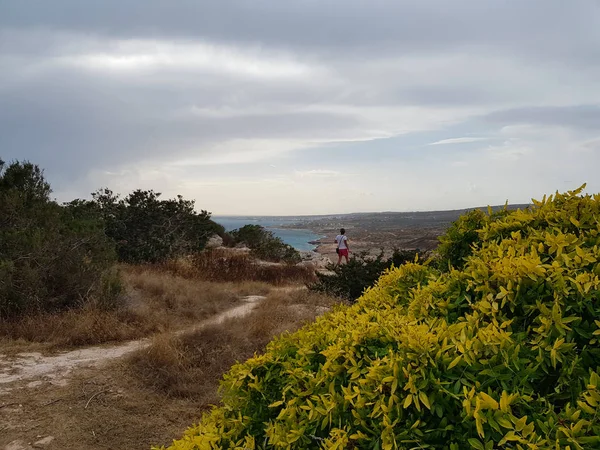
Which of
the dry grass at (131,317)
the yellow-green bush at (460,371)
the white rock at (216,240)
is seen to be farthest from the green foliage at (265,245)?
the yellow-green bush at (460,371)

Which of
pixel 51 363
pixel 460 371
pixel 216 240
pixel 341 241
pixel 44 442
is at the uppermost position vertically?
pixel 460 371

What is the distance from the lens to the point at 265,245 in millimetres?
23094

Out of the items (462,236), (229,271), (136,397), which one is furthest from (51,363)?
(229,271)

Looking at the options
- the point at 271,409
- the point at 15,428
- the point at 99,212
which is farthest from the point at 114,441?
the point at 99,212

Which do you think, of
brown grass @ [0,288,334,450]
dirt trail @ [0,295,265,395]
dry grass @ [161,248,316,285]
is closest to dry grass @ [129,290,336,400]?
brown grass @ [0,288,334,450]

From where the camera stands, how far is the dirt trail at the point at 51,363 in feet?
17.8

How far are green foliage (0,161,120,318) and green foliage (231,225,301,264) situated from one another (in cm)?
1153

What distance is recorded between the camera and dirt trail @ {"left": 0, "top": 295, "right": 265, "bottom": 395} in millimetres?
5414

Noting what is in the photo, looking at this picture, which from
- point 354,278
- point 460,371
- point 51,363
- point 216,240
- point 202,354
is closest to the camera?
point 460,371

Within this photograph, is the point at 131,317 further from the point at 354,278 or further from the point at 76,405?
the point at 354,278

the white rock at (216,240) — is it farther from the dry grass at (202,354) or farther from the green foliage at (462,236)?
the green foliage at (462,236)

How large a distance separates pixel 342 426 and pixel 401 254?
27.1 feet

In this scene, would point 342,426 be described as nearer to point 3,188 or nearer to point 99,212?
point 3,188

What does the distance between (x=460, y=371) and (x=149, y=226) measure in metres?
15.6
